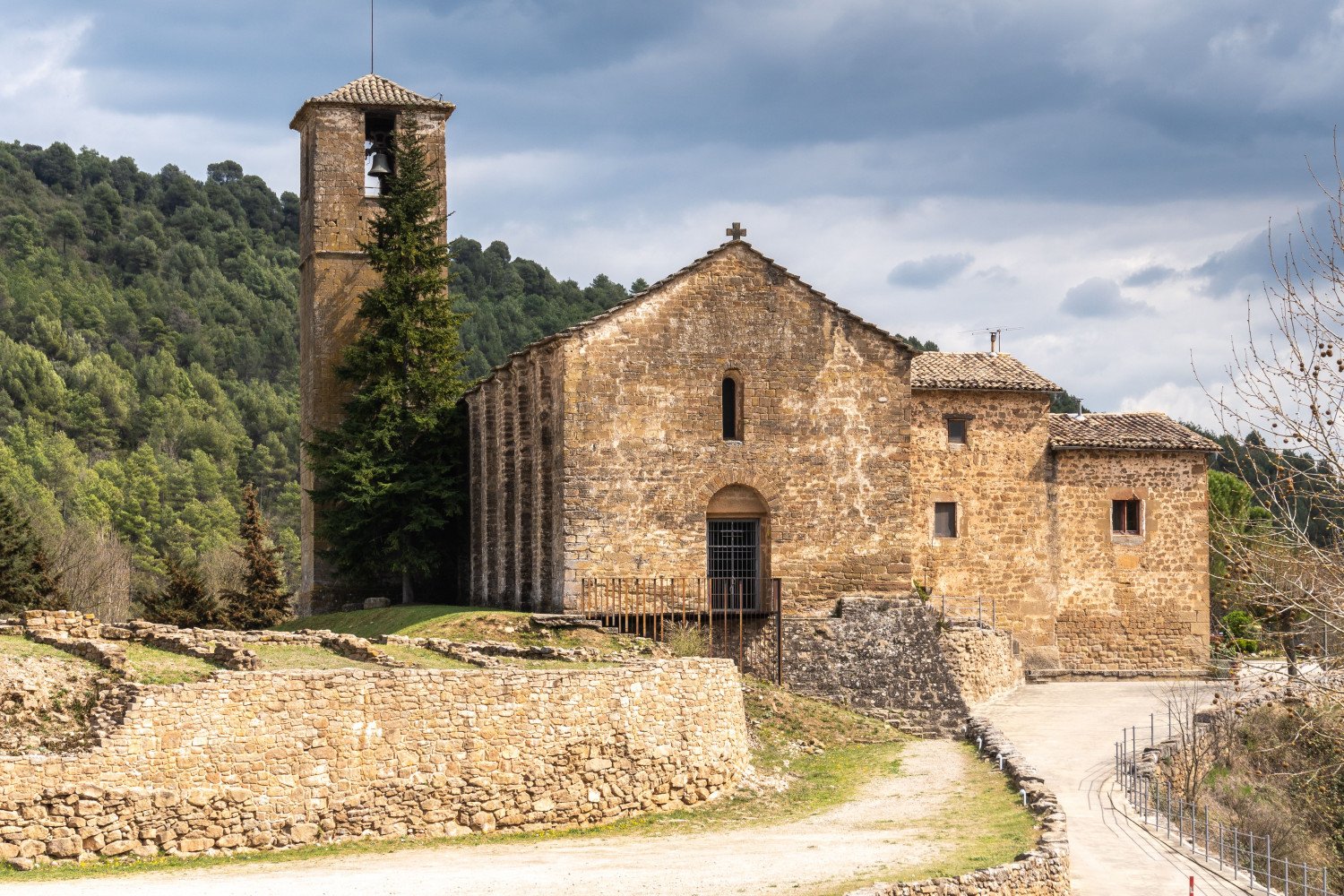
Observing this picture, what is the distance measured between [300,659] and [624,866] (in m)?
6.40

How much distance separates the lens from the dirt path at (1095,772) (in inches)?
822

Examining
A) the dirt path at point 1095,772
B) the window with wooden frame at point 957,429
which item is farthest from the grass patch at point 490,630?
the window with wooden frame at point 957,429

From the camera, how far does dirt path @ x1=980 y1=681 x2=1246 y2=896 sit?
20.9 m

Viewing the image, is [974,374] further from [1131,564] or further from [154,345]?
[154,345]

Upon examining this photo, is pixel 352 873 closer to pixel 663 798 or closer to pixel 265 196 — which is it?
pixel 663 798

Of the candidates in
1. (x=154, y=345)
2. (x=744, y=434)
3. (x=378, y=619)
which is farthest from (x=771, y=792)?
(x=154, y=345)

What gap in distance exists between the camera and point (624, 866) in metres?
20.8

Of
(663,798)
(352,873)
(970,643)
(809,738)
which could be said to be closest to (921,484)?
(970,643)

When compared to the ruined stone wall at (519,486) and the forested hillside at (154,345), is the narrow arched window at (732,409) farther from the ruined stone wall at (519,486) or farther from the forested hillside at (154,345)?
the forested hillside at (154,345)

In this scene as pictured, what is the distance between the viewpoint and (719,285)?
33.2 metres

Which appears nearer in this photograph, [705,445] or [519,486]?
[705,445]

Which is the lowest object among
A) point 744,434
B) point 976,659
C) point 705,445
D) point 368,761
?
point 368,761

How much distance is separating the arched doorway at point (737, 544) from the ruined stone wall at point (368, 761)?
647 cm

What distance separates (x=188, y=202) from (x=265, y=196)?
5.83 m
